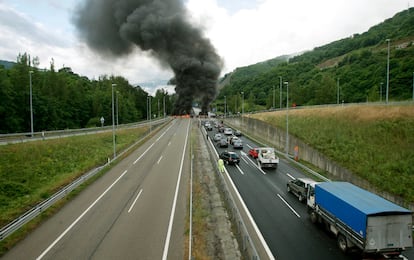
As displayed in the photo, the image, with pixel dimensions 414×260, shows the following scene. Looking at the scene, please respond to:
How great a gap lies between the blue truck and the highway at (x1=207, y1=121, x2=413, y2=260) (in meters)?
0.88

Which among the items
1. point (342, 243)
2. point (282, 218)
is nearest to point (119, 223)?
point (282, 218)

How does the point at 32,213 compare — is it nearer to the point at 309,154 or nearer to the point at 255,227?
the point at 255,227

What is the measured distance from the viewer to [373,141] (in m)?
26.5

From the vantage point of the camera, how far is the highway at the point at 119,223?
38.5ft

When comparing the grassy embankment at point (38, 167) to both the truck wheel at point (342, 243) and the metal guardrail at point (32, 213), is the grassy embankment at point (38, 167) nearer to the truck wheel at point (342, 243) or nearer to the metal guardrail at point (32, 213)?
the metal guardrail at point (32, 213)

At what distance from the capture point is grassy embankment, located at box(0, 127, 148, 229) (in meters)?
18.5

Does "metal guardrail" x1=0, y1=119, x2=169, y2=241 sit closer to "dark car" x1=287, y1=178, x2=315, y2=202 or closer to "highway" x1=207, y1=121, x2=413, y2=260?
"highway" x1=207, y1=121, x2=413, y2=260

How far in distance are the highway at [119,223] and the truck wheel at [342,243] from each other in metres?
6.56

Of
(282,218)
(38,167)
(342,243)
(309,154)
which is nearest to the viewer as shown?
(342,243)

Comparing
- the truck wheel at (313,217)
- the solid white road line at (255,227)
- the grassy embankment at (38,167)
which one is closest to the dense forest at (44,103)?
the grassy embankment at (38,167)

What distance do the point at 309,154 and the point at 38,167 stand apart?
84.4 feet

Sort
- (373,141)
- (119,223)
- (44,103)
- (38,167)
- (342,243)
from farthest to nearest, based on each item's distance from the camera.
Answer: (44,103) < (373,141) < (38,167) < (119,223) < (342,243)

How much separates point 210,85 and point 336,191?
306 ft

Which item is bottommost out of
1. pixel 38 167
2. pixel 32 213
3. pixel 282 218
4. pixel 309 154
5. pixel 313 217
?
pixel 282 218
